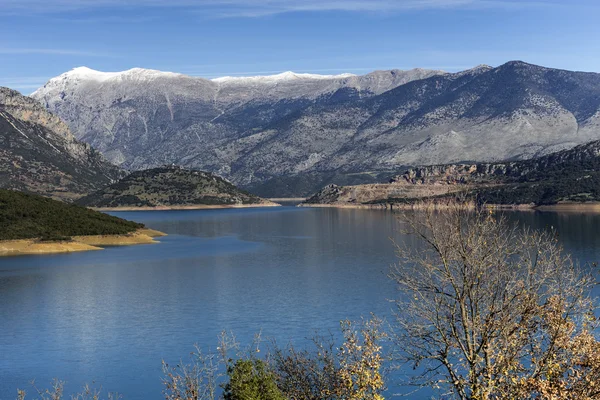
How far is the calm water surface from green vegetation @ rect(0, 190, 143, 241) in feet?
44.4

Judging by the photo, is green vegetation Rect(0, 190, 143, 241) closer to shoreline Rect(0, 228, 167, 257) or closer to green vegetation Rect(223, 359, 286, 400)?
shoreline Rect(0, 228, 167, 257)

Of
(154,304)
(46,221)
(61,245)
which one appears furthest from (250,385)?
(46,221)

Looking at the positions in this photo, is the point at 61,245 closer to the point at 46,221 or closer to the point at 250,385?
the point at 46,221

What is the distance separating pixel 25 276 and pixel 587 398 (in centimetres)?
11027

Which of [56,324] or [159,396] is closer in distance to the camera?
[159,396]

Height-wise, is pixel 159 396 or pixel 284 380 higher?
pixel 284 380

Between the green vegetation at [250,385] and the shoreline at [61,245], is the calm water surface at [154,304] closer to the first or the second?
the shoreline at [61,245]

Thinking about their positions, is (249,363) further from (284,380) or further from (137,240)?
(137,240)

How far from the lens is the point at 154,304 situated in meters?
90.7

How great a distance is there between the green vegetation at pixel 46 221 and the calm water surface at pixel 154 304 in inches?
533

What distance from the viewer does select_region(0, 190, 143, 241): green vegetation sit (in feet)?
534

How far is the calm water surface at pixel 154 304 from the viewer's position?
62.3m

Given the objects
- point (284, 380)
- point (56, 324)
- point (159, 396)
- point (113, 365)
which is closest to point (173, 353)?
point (113, 365)

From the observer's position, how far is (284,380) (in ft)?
128
